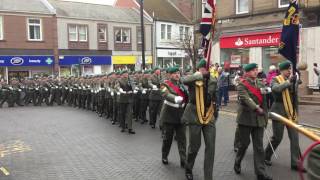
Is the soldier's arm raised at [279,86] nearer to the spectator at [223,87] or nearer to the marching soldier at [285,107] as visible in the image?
the marching soldier at [285,107]

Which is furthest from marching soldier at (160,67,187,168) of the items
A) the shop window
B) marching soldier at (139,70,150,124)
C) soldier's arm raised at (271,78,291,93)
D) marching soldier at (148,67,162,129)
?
the shop window

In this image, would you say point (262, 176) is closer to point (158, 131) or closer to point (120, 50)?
point (158, 131)

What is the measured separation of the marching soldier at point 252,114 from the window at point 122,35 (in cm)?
3577

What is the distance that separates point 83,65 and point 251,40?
63.3 ft

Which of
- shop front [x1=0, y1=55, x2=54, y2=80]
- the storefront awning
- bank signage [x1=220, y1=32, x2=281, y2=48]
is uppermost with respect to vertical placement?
bank signage [x1=220, y1=32, x2=281, y2=48]

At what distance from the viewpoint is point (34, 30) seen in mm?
37062

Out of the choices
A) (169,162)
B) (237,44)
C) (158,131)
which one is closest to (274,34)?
(237,44)

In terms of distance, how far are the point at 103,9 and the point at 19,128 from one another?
3096 cm

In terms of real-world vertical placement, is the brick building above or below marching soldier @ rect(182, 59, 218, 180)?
above

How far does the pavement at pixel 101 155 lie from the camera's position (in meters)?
7.75

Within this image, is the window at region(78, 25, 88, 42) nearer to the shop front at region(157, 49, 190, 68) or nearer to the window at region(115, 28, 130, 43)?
the window at region(115, 28, 130, 43)

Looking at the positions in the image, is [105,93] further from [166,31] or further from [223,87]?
[166,31]

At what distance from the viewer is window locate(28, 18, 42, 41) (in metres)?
36.8

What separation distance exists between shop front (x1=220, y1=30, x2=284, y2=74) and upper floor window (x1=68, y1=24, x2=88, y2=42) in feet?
54.5
